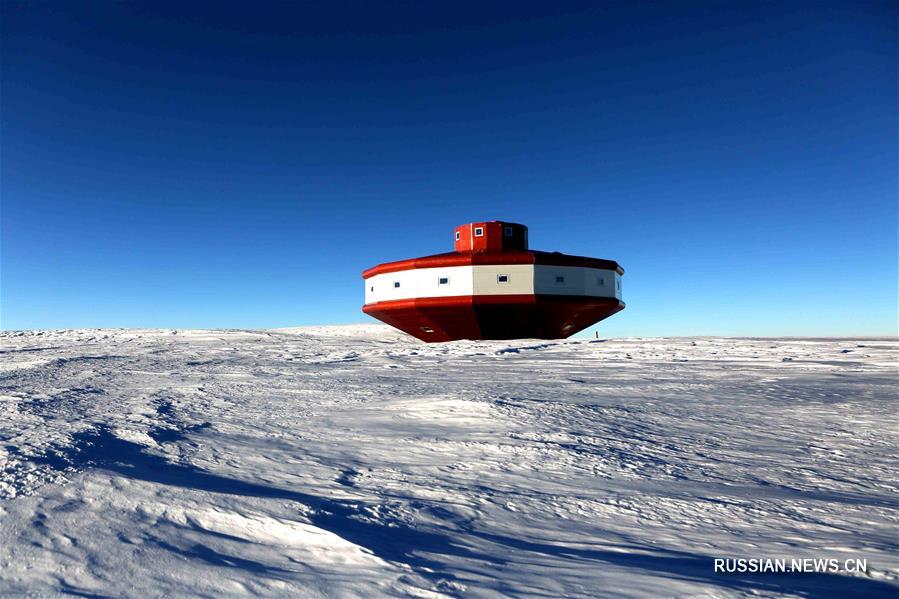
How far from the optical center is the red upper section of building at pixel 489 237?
1978 centimetres

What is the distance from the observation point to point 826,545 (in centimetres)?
245

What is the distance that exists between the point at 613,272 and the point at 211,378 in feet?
53.6

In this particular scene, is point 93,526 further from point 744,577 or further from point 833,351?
point 833,351

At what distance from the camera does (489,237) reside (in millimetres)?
19797

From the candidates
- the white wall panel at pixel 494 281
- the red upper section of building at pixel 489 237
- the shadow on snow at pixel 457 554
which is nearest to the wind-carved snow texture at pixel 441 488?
the shadow on snow at pixel 457 554

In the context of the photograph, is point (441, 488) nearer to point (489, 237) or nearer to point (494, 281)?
point (494, 281)

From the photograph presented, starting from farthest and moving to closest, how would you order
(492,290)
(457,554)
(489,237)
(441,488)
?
(489,237) → (492,290) → (441,488) → (457,554)

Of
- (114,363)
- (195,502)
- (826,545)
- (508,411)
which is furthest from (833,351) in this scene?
(114,363)

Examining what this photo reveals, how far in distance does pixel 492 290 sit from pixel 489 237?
3.04 meters

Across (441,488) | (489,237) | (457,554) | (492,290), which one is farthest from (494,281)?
(457,554)

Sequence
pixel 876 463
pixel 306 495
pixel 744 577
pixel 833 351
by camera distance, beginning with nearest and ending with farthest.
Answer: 1. pixel 744 577
2. pixel 306 495
3. pixel 876 463
4. pixel 833 351

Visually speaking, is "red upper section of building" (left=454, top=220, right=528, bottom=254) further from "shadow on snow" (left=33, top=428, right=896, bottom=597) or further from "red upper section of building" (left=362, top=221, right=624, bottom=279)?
"shadow on snow" (left=33, top=428, right=896, bottom=597)

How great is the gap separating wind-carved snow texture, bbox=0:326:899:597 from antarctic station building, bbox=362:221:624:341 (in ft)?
36.3

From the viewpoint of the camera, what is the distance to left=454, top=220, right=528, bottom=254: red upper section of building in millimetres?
19781
